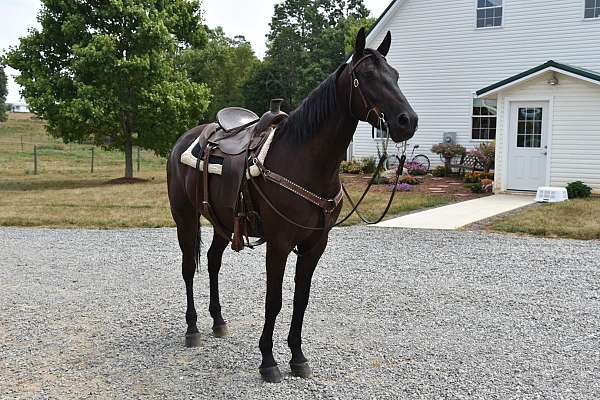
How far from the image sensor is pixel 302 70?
155ft

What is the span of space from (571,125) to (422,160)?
662 centimetres

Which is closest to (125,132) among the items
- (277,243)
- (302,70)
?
(277,243)

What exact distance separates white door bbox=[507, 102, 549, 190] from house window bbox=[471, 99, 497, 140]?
412cm

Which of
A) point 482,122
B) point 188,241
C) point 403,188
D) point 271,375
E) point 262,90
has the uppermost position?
point 262,90

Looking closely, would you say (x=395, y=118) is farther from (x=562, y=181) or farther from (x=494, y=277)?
(x=562, y=181)

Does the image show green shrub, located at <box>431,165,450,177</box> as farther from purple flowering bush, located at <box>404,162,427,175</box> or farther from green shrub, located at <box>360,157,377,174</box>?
green shrub, located at <box>360,157,377,174</box>

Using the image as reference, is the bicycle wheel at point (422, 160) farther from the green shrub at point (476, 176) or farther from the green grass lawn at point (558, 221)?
the green grass lawn at point (558, 221)

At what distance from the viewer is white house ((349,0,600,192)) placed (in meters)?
13.8

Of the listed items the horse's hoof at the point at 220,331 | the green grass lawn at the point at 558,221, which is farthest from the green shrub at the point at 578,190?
the horse's hoof at the point at 220,331

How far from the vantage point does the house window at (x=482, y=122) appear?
1862cm

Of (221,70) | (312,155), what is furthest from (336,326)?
(221,70)

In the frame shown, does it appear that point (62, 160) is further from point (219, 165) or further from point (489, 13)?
point (219, 165)

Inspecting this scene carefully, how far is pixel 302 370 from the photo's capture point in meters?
4.00

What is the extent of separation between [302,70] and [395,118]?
45289 mm
